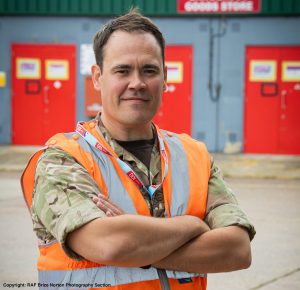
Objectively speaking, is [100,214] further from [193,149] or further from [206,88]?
[206,88]

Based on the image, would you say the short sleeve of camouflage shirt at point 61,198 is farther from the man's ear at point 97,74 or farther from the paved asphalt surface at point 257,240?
the paved asphalt surface at point 257,240

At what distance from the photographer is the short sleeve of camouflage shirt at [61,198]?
241 centimetres

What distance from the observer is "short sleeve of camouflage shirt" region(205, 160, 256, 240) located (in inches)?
106

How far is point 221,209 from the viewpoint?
2.74m

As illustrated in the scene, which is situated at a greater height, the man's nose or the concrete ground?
the man's nose

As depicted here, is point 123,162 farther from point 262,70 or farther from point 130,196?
point 262,70

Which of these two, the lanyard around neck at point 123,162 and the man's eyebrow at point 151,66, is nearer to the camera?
the lanyard around neck at point 123,162

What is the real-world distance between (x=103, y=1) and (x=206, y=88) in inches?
136

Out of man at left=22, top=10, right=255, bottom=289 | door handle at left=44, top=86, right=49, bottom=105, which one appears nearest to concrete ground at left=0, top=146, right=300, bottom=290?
door handle at left=44, top=86, right=49, bottom=105

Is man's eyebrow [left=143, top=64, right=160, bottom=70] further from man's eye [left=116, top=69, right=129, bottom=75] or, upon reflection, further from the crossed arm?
the crossed arm

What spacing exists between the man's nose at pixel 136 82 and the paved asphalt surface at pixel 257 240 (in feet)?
12.9

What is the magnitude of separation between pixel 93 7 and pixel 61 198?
15.6 metres

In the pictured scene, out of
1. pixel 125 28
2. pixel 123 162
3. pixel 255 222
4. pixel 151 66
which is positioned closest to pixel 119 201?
pixel 123 162

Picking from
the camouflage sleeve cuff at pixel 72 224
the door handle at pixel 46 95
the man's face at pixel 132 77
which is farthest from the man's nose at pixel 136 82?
the door handle at pixel 46 95
